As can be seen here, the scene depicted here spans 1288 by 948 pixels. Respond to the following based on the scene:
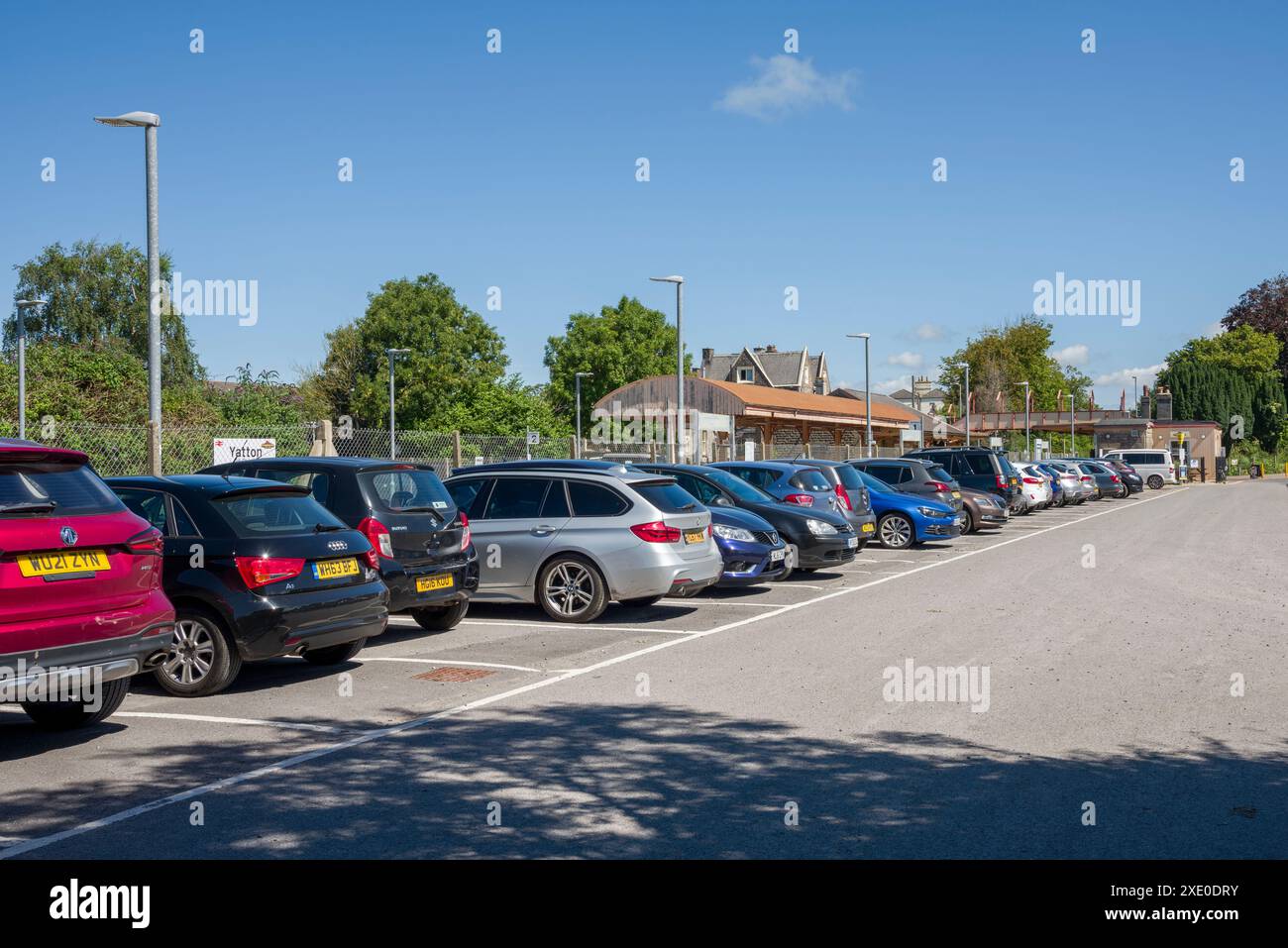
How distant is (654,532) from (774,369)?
97797mm

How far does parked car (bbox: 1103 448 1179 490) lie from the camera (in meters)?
61.4

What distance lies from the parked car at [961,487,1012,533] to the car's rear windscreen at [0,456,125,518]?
927 inches

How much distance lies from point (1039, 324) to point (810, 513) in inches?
4043

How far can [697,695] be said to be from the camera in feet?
27.9

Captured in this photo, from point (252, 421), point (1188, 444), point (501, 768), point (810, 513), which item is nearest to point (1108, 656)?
point (501, 768)

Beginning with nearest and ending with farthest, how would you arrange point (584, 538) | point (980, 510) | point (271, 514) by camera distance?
point (271, 514), point (584, 538), point (980, 510)

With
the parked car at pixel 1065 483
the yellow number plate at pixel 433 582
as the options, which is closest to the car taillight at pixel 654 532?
the yellow number plate at pixel 433 582

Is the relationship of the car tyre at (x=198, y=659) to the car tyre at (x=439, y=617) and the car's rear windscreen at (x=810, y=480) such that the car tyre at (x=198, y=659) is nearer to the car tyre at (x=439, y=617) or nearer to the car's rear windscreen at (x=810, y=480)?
the car tyre at (x=439, y=617)

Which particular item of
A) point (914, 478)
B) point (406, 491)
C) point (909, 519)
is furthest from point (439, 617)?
point (914, 478)

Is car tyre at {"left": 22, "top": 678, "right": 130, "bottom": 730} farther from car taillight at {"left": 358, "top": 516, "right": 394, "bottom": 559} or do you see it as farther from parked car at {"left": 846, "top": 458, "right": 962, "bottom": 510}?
parked car at {"left": 846, "top": 458, "right": 962, "bottom": 510}

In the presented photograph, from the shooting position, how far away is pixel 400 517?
10891 millimetres

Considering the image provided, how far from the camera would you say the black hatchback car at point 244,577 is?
848cm

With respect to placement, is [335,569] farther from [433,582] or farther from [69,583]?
[69,583]
